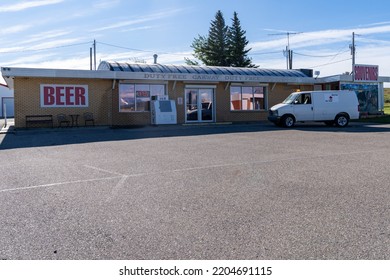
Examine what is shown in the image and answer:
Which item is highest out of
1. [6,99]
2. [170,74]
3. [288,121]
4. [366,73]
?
[366,73]

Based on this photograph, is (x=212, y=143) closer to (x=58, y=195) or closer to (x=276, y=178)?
(x=276, y=178)

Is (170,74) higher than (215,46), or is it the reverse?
(215,46)

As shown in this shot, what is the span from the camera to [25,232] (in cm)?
462

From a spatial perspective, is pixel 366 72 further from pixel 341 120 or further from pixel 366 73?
pixel 341 120

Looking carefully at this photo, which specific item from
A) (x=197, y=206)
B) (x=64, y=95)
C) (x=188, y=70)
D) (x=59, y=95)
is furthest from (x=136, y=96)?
(x=197, y=206)

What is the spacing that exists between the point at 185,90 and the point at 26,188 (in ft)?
62.5

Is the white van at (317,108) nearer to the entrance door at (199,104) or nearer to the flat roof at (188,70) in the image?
the entrance door at (199,104)

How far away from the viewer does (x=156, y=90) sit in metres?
24.8

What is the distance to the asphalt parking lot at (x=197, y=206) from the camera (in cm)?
409

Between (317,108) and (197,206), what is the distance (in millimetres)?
17587

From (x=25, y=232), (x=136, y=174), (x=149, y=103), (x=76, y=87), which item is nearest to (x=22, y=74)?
(x=76, y=87)

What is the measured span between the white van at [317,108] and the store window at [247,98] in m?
5.45

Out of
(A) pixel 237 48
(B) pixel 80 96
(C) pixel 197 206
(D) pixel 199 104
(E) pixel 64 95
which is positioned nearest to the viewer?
(C) pixel 197 206

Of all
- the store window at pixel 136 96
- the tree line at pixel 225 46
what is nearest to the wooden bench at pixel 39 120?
the store window at pixel 136 96
